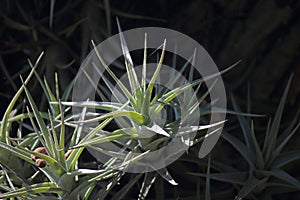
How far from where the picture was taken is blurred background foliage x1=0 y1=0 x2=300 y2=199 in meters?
0.88

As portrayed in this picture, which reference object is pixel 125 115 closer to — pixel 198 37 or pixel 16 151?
pixel 16 151

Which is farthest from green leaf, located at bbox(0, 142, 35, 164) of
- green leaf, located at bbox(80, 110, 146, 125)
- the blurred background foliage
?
the blurred background foliage

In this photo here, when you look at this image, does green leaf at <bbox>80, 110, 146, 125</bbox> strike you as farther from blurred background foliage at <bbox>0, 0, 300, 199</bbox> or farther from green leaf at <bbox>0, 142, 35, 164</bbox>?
blurred background foliage at <bbox>0, 0, 300, 199</bbox>

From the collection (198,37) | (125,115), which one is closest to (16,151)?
(125,115)

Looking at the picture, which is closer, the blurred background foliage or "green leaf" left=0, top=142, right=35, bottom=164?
"green leaf" left=0, top=142, right=35, bottom=164

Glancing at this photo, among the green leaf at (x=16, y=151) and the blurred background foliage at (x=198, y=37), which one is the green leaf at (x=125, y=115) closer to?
the green leaf at (x=16, y=151)

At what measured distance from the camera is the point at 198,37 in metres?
0.97

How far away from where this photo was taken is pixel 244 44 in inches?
36.5

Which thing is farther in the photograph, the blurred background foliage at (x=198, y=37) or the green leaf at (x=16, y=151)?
the blurred background foliage at (x=198, y=37)

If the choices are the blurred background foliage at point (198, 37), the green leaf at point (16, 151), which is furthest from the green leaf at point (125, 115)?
the blurred background foliage at point (198, 37)

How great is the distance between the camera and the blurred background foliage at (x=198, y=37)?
2.89 feet

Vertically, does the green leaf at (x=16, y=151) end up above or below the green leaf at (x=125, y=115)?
below

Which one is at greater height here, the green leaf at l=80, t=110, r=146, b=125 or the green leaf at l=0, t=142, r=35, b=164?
the green leaf at l=80, t=110, r=146, b=125

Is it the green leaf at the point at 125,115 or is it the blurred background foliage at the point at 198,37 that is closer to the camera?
the green leaf at the point at 125,115
